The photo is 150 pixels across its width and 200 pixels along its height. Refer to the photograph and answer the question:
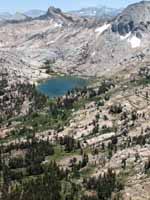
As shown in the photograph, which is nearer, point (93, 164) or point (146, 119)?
point (93, 164)

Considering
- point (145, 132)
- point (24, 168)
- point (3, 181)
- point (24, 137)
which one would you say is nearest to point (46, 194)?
point (3, 181)

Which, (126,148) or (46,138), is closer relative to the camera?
(126,148)

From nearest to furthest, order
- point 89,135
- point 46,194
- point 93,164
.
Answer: point 46,194 → point 93,164 → point 89,135

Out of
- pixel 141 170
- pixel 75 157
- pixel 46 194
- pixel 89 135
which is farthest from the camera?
pixel 89 135

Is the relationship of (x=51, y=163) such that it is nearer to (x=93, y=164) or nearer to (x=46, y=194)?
(x=93, y=164)

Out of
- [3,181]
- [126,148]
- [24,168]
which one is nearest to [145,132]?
[126,148]

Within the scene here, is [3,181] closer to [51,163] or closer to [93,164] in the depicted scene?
[51,163]

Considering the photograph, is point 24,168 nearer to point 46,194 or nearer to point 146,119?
point 46,194

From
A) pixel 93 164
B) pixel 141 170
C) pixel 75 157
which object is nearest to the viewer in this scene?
pixel 141 170
